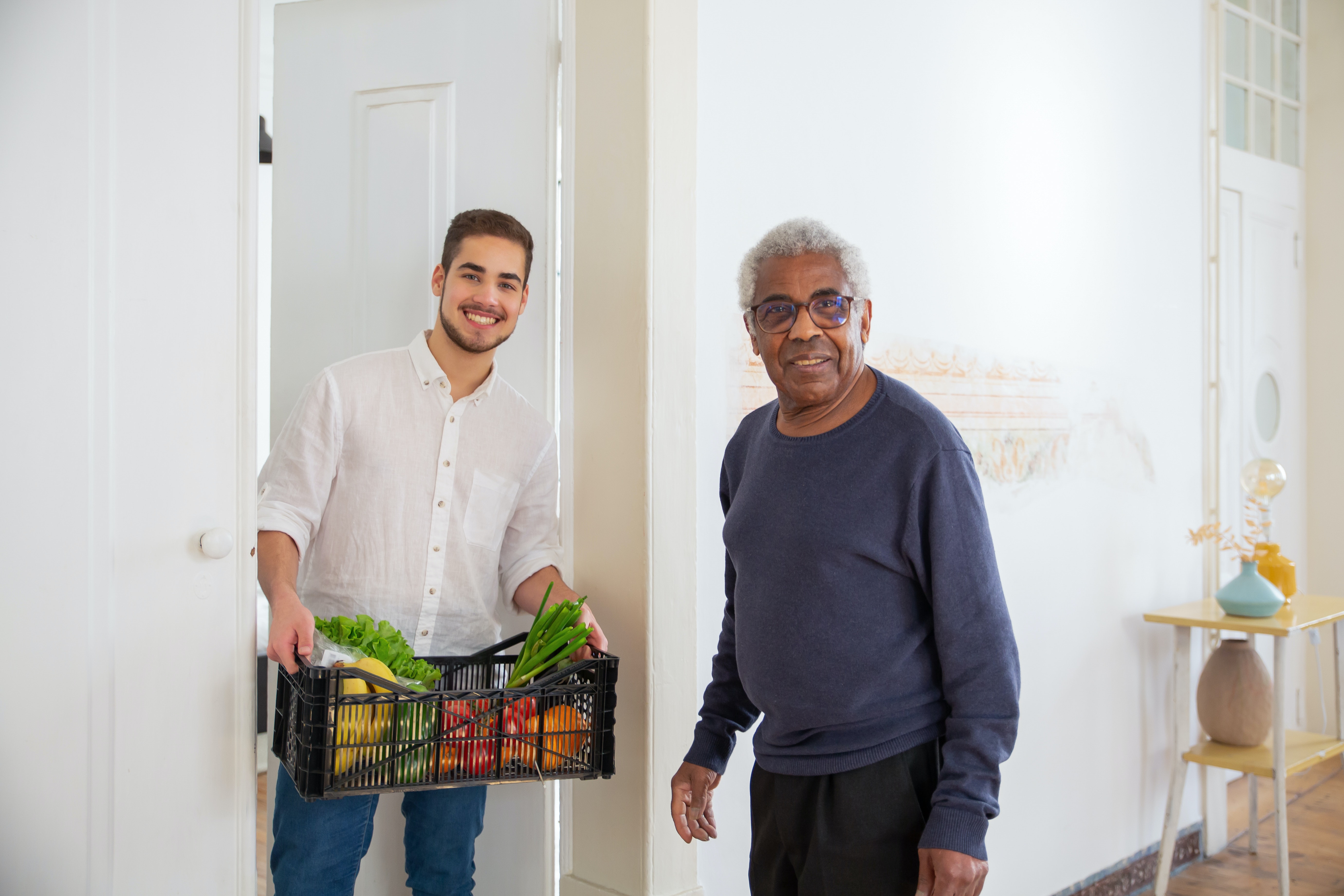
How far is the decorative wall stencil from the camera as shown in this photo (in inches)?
94.0

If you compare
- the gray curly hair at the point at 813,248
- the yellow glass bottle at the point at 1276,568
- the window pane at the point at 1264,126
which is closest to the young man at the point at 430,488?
the gray curly hair at the point at 813,248

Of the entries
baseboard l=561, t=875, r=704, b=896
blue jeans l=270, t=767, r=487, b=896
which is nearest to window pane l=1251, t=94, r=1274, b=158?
baseboard l=561, t=875, r=704, b=896

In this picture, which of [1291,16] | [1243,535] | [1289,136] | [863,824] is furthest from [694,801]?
[1291,16]

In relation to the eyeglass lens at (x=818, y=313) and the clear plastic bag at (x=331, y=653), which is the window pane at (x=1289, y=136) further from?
the clear plastic bag at (x=331, y=653)

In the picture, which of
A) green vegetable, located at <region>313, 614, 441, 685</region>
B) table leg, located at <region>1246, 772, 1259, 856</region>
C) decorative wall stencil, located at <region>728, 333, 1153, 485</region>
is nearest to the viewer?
green vegetable, located at <region>313, 614, 441, 685</region>

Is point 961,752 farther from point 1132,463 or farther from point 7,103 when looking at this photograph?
point 1132,463

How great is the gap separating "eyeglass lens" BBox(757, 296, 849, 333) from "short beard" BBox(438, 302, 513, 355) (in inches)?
22.9

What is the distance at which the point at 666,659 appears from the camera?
6.20 ft

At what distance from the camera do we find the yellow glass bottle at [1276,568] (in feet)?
10.6

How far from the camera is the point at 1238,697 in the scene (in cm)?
311

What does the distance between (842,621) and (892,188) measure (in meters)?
A: 1.45

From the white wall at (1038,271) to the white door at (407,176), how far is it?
36 centimetres

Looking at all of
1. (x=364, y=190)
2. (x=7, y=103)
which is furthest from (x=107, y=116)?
(x=364, y=190)

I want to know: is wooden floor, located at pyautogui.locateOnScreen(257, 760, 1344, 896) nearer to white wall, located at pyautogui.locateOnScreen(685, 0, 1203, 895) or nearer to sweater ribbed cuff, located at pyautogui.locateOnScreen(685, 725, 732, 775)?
white wall, located at pyautogui.locateOnScreen(685, 0, 1203, 895)
